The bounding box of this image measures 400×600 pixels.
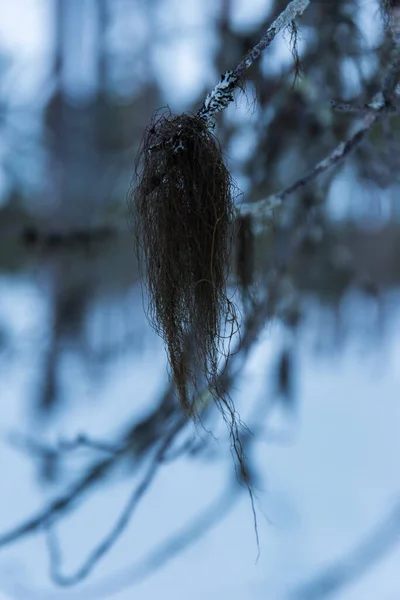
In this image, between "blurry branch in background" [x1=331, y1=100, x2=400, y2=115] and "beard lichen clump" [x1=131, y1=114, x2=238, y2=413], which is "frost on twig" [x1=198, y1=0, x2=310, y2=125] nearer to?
"beard lichen clump" [x1=131, y1=114, x2=238, y2=413]

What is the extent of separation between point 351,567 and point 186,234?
246cm

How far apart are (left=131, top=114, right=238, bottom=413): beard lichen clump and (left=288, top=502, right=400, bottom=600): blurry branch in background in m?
2.05

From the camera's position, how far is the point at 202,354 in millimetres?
1267

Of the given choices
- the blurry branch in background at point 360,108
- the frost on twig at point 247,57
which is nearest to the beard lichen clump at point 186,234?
the frost on twig at point 247,57

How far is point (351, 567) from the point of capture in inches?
118

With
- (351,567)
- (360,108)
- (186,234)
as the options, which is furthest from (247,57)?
(351,567)

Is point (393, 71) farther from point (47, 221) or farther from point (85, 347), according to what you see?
point (85, 347)

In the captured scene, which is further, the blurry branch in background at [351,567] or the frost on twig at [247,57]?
the blurry branch in background at [351,567]

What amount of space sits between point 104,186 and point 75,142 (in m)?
1.45

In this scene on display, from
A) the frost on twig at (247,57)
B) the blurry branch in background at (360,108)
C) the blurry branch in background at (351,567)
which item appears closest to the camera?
the frost on twig at (247,57)

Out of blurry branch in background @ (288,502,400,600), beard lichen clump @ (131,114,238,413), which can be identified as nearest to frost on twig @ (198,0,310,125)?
beard lichen clump @ (131,114,238,413)

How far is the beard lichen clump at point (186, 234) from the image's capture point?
1154 mm

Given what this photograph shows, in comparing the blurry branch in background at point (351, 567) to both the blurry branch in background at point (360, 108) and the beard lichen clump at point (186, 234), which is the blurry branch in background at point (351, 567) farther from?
the blurry branch in background at point (360, 108)

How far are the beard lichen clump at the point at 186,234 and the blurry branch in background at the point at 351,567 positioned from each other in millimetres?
2051
